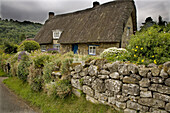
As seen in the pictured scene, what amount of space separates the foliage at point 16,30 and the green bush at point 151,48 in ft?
91.7

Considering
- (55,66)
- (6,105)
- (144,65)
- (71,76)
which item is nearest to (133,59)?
(144,65)

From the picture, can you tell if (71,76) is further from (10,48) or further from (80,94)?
(10,48)

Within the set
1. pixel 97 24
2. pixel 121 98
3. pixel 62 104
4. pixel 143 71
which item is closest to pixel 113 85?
pixel 121 98

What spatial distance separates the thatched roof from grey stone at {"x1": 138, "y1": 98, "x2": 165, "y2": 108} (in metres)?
7.70

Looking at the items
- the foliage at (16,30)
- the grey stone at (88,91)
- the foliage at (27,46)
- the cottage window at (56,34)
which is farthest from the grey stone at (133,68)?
the foliage at (16,30)

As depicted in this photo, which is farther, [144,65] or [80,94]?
[80,94]

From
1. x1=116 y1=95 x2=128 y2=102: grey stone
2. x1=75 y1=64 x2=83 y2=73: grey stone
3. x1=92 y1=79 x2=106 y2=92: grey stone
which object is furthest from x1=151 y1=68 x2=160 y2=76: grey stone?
x1=75 y1=64 x2=83 y2=73: grey stone

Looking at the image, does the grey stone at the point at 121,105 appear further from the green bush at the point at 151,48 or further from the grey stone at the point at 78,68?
the grey stone at the point at 78,68

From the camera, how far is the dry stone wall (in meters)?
2.80

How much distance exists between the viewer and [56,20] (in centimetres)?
1966

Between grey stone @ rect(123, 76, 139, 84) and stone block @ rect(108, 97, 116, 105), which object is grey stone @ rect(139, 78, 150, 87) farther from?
stone block @ rect(108, 97, 116, 105)

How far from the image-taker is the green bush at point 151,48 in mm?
3287

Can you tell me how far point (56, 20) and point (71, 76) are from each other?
662 inches

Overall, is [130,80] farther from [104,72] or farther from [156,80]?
[104,72]
